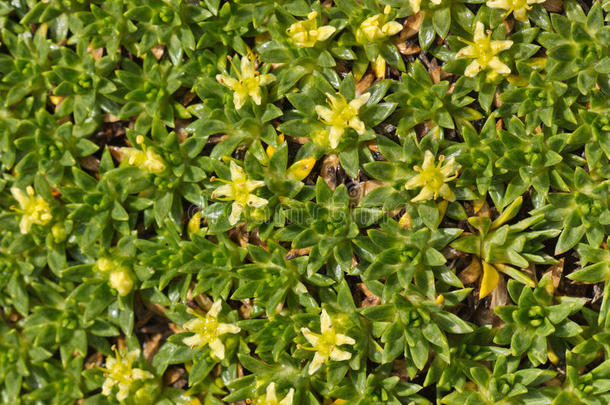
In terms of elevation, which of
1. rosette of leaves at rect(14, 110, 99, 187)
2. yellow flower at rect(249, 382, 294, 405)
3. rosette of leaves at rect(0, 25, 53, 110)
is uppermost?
rosette of leaves at rect(0, 25, 53, 110)

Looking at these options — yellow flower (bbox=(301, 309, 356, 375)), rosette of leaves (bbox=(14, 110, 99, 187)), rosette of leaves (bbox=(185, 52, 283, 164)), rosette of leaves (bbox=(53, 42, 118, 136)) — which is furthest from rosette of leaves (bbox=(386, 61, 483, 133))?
rosette of leaves (bbox=(14, 110, 99, 187))

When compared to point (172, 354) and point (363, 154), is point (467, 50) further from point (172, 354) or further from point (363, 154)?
point (172, 354)

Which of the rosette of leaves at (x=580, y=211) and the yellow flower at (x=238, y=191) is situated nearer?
the rosette of leaves at (x=580, y=211)

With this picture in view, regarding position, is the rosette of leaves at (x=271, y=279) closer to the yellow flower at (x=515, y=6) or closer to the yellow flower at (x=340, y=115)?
the yellow flower at (x=340, y=115)

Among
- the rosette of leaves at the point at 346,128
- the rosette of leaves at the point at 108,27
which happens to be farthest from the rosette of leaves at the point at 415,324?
the rosette of leaves at the point at 108,27

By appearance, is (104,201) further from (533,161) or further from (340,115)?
(533,161)

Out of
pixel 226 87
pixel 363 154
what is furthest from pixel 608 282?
pixel 226 87

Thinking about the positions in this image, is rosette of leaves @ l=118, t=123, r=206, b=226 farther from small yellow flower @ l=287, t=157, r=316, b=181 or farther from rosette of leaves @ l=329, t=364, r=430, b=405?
rosette of leaves @ l=329, t=364, r=430, b=405
